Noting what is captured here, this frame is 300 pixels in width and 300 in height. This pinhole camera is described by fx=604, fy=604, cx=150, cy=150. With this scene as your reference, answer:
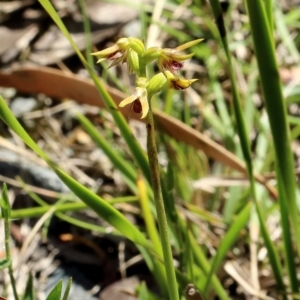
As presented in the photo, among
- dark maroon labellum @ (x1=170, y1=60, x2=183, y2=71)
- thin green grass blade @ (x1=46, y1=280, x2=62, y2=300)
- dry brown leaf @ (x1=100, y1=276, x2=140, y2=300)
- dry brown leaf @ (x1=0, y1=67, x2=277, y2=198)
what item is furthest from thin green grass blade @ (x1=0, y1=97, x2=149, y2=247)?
dry brown leaf @ (x1=0, y1=67, x2=277, y2=198)

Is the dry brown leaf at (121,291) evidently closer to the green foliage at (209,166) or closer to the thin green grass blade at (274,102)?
the green foliage at (209,166)

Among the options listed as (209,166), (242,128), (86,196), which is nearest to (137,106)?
(86,196)

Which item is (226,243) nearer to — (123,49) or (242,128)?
(242,128)

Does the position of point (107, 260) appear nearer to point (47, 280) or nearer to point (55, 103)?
point (47, 280)

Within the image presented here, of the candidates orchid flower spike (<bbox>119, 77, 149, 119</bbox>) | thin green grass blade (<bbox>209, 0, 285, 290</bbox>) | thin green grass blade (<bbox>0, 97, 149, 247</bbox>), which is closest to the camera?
orchid flower spike (<bbox>119, 77, 149, 119</bbox>)

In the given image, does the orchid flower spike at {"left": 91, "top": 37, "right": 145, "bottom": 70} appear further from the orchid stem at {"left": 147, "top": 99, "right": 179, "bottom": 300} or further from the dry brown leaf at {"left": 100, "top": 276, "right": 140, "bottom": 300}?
the dry brown leaf at {"left": 100, "top": 276, "right": 140, "bottom": 300}

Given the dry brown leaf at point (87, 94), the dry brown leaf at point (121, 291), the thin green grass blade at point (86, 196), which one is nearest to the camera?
the thin green grass blade at point (86, 196)

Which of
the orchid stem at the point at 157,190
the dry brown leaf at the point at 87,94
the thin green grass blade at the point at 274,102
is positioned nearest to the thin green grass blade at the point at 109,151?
the dry brown leaf at the point at 87,94

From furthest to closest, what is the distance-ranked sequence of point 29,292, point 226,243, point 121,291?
point 121,291 → point 226,243 → point 29,292
